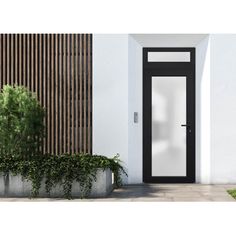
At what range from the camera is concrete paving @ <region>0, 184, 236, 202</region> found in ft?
35.1

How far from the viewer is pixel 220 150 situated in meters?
13.3

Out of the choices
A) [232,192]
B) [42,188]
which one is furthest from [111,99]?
[232,192]

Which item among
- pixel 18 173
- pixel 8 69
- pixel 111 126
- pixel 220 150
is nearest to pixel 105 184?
pixel 18 173

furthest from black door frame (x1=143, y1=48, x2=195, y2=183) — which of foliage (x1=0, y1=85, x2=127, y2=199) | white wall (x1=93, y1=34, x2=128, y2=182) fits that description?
foliage (x1=0, y1=85, x2=127, y2=199)

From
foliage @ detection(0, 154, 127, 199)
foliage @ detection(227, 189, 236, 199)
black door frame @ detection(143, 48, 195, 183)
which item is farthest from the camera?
black door frame @ detection(143, 48, 195, 183)

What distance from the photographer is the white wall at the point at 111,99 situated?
43.8 feet

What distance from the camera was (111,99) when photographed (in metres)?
13.4

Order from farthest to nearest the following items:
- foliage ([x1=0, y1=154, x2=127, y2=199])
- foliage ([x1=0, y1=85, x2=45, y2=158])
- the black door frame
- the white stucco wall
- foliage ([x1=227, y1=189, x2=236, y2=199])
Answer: the black door frame, the white stucco wall, foliage ([x1=0, y1=85, x2=45, y2=158]), foliage ([x1=227, y1=189, x2=236, y2=199]), foliage ([x1=0, y1=154, x2=127, y2=199])

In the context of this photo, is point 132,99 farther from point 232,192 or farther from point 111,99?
point 232,192

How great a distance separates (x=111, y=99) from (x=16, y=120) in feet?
8.06

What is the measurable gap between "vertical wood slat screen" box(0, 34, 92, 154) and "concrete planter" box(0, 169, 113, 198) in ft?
8.07

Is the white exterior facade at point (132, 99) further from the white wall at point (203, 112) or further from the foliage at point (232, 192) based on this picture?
the foliage at point (232, 192)

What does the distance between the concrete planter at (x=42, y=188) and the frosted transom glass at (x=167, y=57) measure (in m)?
3.74

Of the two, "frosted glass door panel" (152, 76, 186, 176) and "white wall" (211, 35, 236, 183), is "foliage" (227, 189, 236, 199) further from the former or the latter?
"frosted glass door panel" (152, 76, 186, 176)
